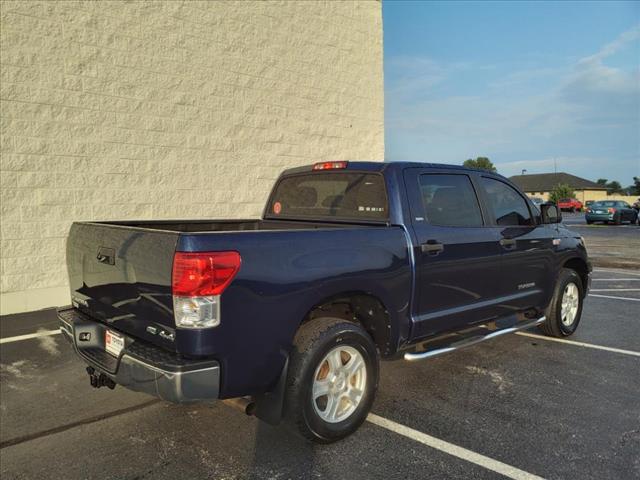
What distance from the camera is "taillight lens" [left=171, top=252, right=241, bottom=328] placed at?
2598 millimetres

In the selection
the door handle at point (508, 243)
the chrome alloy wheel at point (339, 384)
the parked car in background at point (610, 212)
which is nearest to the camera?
the chrome alloy wheel at point (339, 384)

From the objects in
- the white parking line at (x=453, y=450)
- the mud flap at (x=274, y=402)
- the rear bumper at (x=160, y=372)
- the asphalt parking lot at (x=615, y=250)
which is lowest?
the white parking line at (x=453, y=450)

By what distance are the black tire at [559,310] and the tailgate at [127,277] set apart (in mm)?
4339

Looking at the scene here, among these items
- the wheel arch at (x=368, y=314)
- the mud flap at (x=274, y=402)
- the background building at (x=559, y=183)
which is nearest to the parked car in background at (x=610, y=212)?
the wheel arch at (x=368, y=314)

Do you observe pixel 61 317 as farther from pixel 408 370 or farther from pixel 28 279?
pixel 28 279

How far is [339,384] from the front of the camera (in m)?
3.29

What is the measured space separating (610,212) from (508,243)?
90.1 feet

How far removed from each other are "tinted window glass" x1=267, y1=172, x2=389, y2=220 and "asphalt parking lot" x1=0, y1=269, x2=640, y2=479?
1565 millimetres

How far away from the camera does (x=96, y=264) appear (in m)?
3.36

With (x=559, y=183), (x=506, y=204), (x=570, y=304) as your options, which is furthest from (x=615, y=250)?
(x=559, y=183)

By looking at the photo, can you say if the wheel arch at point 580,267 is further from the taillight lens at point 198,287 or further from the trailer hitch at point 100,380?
the trailer hitch at point 100,380

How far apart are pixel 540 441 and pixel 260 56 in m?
8.74

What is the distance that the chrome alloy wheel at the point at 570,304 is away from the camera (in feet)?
18.3

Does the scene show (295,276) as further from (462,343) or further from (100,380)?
(462,343)
